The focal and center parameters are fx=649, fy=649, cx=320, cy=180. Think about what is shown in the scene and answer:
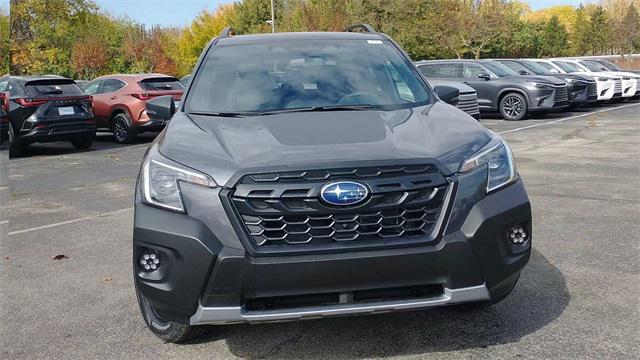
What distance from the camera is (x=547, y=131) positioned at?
1355 centimetres

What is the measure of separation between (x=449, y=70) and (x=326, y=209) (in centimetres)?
1536

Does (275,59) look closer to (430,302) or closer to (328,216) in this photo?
(328,216)

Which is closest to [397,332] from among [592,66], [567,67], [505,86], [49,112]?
[49,112]

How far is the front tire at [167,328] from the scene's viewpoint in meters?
3.34

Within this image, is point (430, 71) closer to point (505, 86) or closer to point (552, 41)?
point (505, 86)

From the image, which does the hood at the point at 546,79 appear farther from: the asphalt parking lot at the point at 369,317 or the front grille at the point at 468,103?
the asphalt parking lot at the point at 369,317

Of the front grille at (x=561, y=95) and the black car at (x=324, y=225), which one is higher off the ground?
the black car at (x=324, y=225)

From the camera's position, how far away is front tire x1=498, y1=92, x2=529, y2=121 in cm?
1636

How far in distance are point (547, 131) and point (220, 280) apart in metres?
12.0

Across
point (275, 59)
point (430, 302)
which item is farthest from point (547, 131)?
point (430, 302)

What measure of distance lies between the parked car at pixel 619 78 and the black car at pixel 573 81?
1.58 metres

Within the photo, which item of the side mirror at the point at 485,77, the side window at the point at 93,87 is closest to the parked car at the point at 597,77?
Result: the side mirror at the point at 485,77

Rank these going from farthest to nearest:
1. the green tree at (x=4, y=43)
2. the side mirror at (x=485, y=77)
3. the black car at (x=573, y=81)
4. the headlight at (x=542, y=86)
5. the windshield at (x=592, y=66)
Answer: the windshield at (x=592, y=66) < the black car at (x=573, y=81) < the side mirror at (x=485, y=77) < the headlight at (x=542, y=86) < the green tree at (x=4, y=43)

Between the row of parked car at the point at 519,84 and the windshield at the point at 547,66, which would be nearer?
the row of parked car at the point at 519,84
